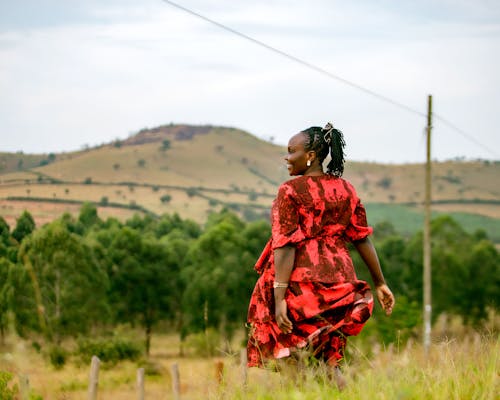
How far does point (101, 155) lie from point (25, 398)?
138 m

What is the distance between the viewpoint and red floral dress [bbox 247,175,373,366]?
205 inches

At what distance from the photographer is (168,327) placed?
206ft

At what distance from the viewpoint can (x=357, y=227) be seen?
5500 millimetres

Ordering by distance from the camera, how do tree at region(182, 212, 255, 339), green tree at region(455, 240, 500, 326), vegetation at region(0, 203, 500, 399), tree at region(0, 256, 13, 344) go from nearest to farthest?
tree at region(0, 256, 13, 344) < vegetation at region(0, 203, 500, 399) < tree at region(182, 212, 255, 339) < green tree at region(455, 240, 500, 326)

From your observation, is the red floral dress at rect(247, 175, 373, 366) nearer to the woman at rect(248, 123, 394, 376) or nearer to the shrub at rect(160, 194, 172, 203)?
Result: the woman at rect(248, 123, 394, 376)

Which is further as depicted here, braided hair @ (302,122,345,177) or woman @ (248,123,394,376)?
braided hair @ (302,122,345,177)

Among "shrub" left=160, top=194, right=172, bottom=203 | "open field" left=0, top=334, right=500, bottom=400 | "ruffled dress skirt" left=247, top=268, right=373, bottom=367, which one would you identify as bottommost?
"open field" left=0, top=334, right=500, bottom=400

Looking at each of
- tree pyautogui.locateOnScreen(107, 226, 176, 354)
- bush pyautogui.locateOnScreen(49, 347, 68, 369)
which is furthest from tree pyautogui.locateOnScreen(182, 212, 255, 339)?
bush pyautogui.locateOnScreen(49, 347, 68, 369)

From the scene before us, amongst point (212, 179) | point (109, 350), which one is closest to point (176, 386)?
point (109, 350)

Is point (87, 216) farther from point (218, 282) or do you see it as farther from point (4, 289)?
point (4, 289)

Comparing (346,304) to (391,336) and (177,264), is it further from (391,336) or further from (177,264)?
(177,264)

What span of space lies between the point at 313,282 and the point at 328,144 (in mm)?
973

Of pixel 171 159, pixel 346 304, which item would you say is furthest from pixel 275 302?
pixel 171 159

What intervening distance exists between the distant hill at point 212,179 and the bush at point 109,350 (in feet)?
145
